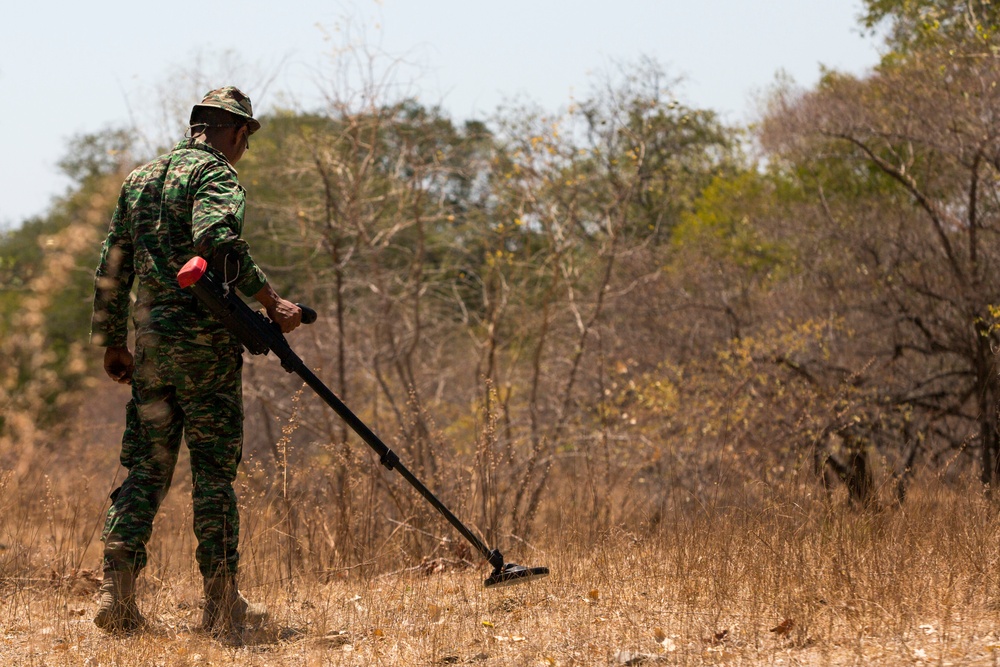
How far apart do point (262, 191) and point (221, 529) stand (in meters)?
11.2

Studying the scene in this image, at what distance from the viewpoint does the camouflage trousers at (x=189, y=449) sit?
344 cm

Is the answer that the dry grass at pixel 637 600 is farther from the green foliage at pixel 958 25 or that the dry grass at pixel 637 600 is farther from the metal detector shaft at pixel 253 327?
the green foliage at pixel 958 25

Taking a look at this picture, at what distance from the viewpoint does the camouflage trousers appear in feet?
11.3

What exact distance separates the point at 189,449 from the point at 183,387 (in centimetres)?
22

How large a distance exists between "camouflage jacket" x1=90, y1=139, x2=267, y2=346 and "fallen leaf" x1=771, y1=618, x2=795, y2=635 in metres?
2.00

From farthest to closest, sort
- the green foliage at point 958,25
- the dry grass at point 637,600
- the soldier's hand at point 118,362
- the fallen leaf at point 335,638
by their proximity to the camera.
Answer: the green foliage at point 958,25 → the soldier's hand at point 118,362 → the fallen leaf at point 335,638 → the dry grass at point 637,600

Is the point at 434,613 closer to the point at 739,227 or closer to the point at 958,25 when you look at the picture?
the point at 958,25

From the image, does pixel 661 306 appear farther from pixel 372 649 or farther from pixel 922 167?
pixel 372 649

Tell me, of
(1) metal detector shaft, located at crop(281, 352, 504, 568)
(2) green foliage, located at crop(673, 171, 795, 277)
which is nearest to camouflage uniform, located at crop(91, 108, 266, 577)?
(1) metal detector shaft, located at crop(281, 352, 504, 568)

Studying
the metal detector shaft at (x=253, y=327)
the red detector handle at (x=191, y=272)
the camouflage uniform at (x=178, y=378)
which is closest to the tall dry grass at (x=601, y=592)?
the camouflage uniform at (x=178, y=378)

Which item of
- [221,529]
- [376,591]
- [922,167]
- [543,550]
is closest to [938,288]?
[922,167]

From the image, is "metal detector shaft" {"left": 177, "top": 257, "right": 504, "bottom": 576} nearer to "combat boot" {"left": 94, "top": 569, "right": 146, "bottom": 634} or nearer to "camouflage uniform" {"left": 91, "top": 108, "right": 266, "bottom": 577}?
"camouflage uniform" {"left": 91, "top": 108, "right": 266, "bottom": 577}

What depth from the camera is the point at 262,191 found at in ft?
46.2

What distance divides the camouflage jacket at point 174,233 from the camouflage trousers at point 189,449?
0.09 m
